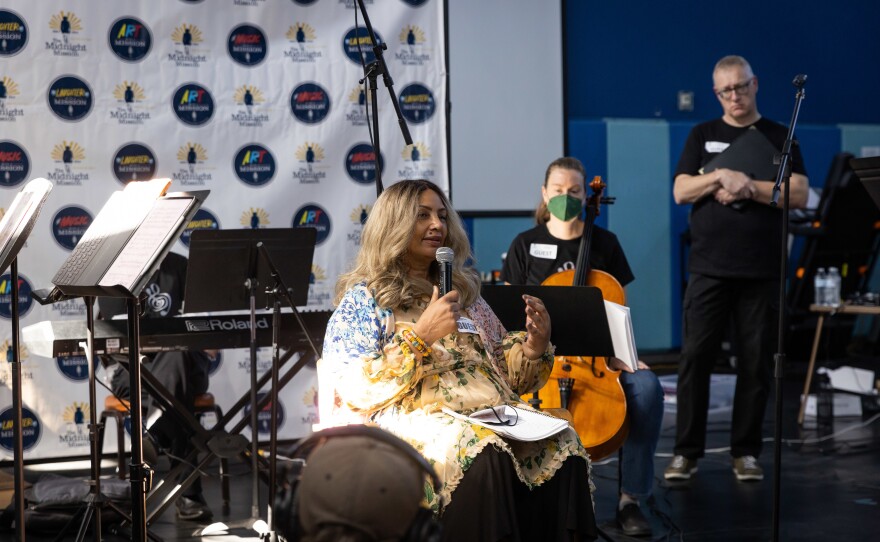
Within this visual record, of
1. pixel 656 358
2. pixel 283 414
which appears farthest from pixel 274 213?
pixel 656 358

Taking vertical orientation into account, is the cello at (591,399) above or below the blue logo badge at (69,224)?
below

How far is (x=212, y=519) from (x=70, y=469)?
131 cm

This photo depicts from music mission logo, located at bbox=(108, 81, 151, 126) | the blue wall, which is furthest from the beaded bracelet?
the blue wall

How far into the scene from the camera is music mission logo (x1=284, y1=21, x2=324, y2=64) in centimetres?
548

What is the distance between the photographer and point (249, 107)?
5422 millimetres

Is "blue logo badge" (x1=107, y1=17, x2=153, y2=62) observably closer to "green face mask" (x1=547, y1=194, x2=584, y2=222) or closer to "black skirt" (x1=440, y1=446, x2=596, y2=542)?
"green face mask" (x1=547, y1=194, x2=584, y2=222)

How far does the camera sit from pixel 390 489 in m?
1.58

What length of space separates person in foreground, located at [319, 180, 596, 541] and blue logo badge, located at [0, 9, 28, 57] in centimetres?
300

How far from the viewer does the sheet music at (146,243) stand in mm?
2418

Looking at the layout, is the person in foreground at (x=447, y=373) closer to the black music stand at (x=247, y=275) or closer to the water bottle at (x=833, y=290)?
the black music stand at (x=247, y=275)

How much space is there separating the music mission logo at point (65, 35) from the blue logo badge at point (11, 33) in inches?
5.2

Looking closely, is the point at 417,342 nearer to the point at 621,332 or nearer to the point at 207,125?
the point at 621,332

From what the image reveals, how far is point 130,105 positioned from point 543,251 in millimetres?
2584

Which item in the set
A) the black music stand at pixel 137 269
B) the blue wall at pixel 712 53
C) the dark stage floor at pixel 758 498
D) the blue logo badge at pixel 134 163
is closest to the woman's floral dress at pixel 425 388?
the black music stand at pixel 137 269
